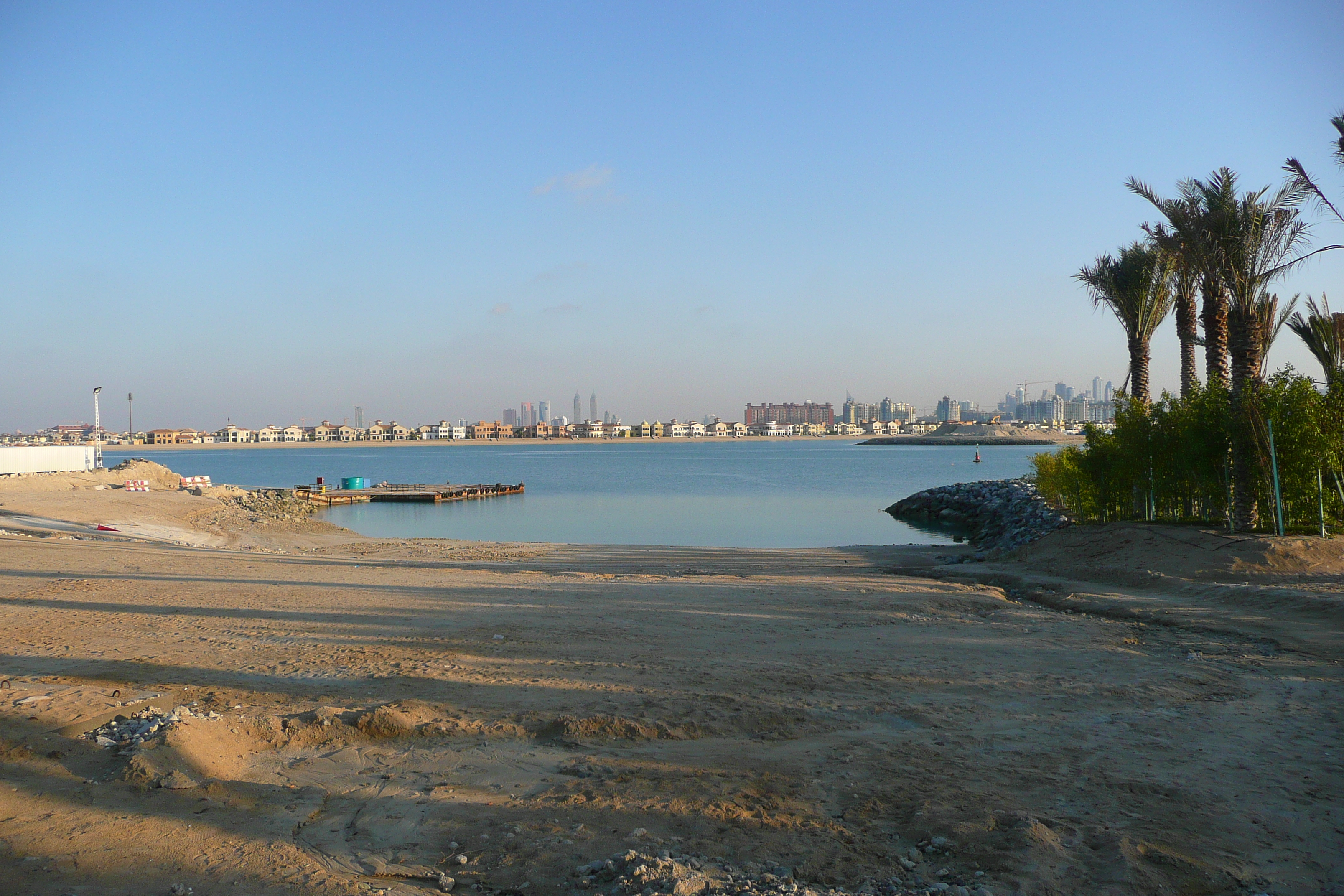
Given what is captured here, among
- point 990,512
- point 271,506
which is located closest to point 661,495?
point 271,506

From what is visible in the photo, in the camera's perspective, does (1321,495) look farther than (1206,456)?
No

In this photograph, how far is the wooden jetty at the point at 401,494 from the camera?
5256 cm

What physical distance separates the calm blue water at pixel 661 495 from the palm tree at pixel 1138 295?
10578 mm

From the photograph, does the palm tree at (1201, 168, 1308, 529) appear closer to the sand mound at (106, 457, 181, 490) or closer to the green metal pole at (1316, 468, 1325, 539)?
the green metal pole at (1316, 468, 1325, 539)

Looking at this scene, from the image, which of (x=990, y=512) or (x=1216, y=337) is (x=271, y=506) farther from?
(x=1216, y=337)

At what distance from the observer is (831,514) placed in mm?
42406

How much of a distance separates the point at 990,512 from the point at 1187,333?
13.7 m

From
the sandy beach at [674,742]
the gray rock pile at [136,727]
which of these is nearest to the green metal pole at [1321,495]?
the sandy beach at [674,742]

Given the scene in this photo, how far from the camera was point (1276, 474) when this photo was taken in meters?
15.2

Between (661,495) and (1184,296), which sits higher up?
(1184,296)

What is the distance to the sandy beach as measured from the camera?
445cm

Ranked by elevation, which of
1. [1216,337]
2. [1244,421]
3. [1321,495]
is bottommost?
[1321,495]

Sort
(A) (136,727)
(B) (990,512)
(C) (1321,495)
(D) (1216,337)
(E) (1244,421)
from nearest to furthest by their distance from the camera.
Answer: (A) (136,727) < (C) (1321,495) < (E) (1244,421) < (D) (1216,337) < (B) (990,512)

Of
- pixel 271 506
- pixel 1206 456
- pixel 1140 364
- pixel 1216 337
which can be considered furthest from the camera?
pixel 271 506
